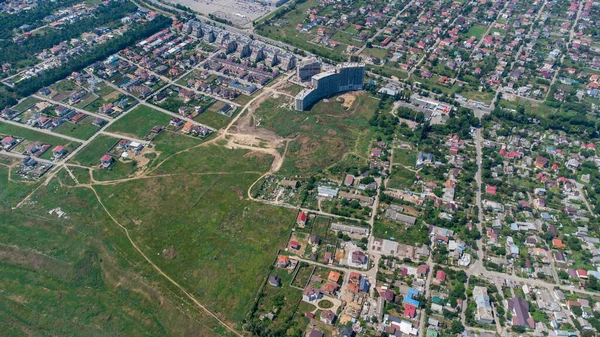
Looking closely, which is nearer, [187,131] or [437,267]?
[437,267]

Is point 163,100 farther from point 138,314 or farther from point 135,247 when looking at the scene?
point 138,314

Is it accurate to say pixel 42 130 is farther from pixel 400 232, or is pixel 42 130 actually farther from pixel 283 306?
pixel 400 232

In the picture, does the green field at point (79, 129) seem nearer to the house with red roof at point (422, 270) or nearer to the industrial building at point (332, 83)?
the industrial building at point (332, 83)

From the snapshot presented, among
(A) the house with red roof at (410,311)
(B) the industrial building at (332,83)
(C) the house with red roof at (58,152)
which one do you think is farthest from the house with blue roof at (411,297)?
(C) the house with red roof at (58,152)

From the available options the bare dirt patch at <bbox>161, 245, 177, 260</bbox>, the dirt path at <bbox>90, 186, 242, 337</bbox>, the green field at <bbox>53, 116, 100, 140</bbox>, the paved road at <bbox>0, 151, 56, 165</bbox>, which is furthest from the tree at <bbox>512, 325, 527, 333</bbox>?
the green field at <bbox>53, 116, 100, 140</bbox>

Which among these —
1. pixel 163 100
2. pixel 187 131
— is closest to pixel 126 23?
pixel 163 100
